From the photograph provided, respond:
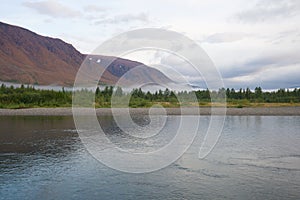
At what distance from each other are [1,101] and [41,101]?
10464mm

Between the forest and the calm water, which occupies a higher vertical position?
the forest

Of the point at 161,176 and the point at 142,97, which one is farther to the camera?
the point at 142,97

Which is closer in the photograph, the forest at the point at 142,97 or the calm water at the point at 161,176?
the calm water at the point at 161,176

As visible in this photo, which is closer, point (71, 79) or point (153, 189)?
point (153, 189)

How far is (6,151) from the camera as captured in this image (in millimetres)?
23109

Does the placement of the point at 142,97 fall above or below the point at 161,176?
above

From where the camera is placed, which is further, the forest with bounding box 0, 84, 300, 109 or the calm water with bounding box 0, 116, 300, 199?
the forest with bounding box 0, 84, 300, 109

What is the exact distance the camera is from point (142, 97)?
10994 cm

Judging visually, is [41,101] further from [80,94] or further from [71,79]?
[71,79]

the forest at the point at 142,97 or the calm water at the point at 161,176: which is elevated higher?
the forest at the point at 142,97

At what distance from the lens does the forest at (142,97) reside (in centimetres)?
9088

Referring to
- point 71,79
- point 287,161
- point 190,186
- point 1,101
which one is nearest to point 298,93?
point 1,101

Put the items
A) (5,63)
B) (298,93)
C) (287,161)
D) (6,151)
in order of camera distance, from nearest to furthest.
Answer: (287,161) → (6,151) → (298,93) → (5,63)

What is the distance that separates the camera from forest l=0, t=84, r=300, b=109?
9088cm
